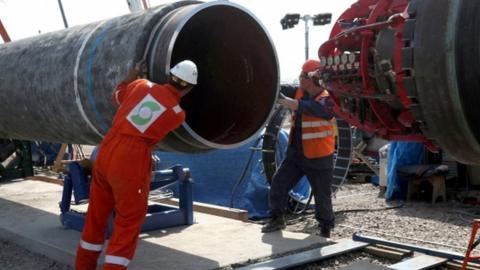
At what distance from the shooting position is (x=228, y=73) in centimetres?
425

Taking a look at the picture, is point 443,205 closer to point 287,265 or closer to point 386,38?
point 287,265

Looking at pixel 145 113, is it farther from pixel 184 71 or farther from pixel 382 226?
pixel 382 226

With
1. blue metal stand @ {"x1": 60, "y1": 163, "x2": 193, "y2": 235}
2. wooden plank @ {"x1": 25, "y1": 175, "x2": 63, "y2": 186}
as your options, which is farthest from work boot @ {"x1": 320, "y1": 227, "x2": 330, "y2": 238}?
wooden plank @ {"x1": 25, "y1": 175, "x2": 63, "y2": 186}

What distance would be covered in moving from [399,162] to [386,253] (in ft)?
13.1

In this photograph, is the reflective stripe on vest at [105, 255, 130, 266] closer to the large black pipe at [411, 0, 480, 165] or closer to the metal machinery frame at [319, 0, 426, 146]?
the metal machinery frame at [319, 0, 426, 146]

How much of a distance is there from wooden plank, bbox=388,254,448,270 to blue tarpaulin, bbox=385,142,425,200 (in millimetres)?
3893

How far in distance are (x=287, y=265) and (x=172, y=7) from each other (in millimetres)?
2039

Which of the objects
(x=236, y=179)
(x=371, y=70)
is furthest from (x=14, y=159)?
(x=371, y=70)

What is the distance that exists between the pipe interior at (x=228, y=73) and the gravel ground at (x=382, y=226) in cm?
127

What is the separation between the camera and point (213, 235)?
5039 millimetres

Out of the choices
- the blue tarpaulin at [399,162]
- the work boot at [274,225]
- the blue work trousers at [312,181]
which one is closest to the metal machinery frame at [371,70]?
the blue work trousers at [312,181]

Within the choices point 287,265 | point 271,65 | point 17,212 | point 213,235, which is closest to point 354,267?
point 287,265

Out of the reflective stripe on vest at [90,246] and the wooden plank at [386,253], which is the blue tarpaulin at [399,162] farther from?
the reflective stripe on vest at [90,246]

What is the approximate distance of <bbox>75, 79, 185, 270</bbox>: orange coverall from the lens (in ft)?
11.2
